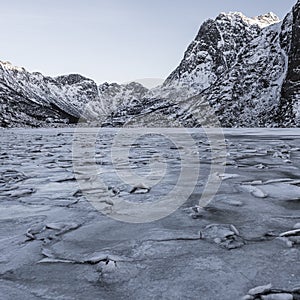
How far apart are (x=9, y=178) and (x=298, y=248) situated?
17.0ft

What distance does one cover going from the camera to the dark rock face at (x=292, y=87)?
88688 millimetres

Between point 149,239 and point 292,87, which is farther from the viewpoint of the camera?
point 292,87

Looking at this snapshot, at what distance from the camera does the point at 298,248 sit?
101 inches

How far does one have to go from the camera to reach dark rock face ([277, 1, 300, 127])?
88.7 m

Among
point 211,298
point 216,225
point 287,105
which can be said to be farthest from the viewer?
point 287,105

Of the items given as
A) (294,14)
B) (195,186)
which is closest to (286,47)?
(294,14)

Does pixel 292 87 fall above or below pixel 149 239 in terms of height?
above

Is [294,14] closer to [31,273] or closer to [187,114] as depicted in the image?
[187,114]

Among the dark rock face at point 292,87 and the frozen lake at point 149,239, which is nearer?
the frozen lake at point 149,239

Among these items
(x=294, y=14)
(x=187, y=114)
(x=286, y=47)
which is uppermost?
(x=294, y=14)

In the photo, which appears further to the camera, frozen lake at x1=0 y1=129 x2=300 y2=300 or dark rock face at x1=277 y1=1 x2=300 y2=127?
dark rock face at x1=277 y1=1 x2=300 y2=127

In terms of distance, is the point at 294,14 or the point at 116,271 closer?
the point at 116,271

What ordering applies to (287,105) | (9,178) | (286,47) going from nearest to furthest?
(9,178) < (287,105) < (286,47)

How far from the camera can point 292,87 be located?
9844cm
